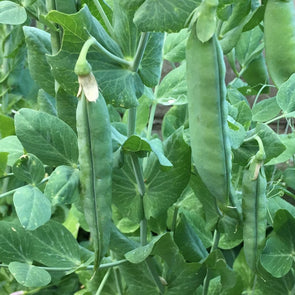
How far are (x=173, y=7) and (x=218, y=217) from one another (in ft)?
0.96

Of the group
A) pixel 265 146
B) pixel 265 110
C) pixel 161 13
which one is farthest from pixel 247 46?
pixel 161 13

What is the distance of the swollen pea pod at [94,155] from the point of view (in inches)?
17.7

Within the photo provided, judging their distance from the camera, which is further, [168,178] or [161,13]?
[168,178]

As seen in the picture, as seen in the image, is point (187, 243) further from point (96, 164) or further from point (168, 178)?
point (96, 164)

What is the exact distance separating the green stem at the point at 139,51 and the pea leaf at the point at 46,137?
10 centimetres

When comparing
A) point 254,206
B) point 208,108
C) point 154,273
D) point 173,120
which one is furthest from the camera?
point 173,120

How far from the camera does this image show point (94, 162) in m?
0.47

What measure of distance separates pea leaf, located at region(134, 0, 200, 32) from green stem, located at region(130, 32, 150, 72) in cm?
4

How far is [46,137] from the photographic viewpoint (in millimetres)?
565

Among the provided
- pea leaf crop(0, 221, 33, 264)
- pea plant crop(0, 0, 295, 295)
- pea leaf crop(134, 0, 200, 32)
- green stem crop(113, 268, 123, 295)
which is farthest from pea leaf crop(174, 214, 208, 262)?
pea leaf crop(134, 0, 200, 32)

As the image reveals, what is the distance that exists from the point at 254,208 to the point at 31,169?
0.27 metres

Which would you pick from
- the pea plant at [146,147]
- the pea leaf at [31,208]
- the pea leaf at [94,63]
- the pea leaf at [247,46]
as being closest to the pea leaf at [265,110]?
the pea plant at [146,147]

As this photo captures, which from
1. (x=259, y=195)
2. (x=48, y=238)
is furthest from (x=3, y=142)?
(x=259, y=195)

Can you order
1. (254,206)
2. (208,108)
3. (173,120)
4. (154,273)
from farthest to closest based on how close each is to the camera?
1. (173,120)
2. (154,273)
3. (254,206)
4. (208,108)
